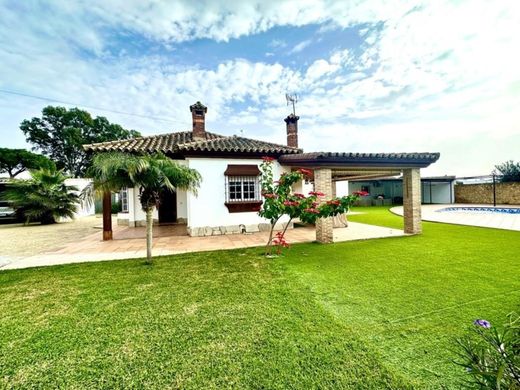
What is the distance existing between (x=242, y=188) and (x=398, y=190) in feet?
82.9

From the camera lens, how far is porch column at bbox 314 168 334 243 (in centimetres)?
889

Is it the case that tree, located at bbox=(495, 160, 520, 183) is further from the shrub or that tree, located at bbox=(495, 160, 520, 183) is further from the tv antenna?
the shrub

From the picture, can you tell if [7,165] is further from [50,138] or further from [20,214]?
[20,214]

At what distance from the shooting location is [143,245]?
9125 millimetres

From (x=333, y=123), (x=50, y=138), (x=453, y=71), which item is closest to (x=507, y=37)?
(x=453, y=71)

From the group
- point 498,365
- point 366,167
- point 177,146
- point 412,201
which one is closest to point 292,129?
point 366,167

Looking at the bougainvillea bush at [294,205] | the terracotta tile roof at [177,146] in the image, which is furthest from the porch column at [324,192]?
the terracotta tile roof at [177,146]

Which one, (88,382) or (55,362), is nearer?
(88,382)

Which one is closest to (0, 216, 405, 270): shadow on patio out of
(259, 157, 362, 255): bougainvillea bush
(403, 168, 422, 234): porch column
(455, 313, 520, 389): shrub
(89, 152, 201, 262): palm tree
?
(403, 168, 422, 234): porch column

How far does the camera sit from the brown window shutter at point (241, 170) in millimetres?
11133

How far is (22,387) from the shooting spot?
246 cm

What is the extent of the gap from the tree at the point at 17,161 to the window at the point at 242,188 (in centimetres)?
2943

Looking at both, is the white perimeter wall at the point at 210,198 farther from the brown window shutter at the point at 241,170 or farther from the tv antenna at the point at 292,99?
the tv antenna at the point at 292,99

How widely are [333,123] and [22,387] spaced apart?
21.8 m
